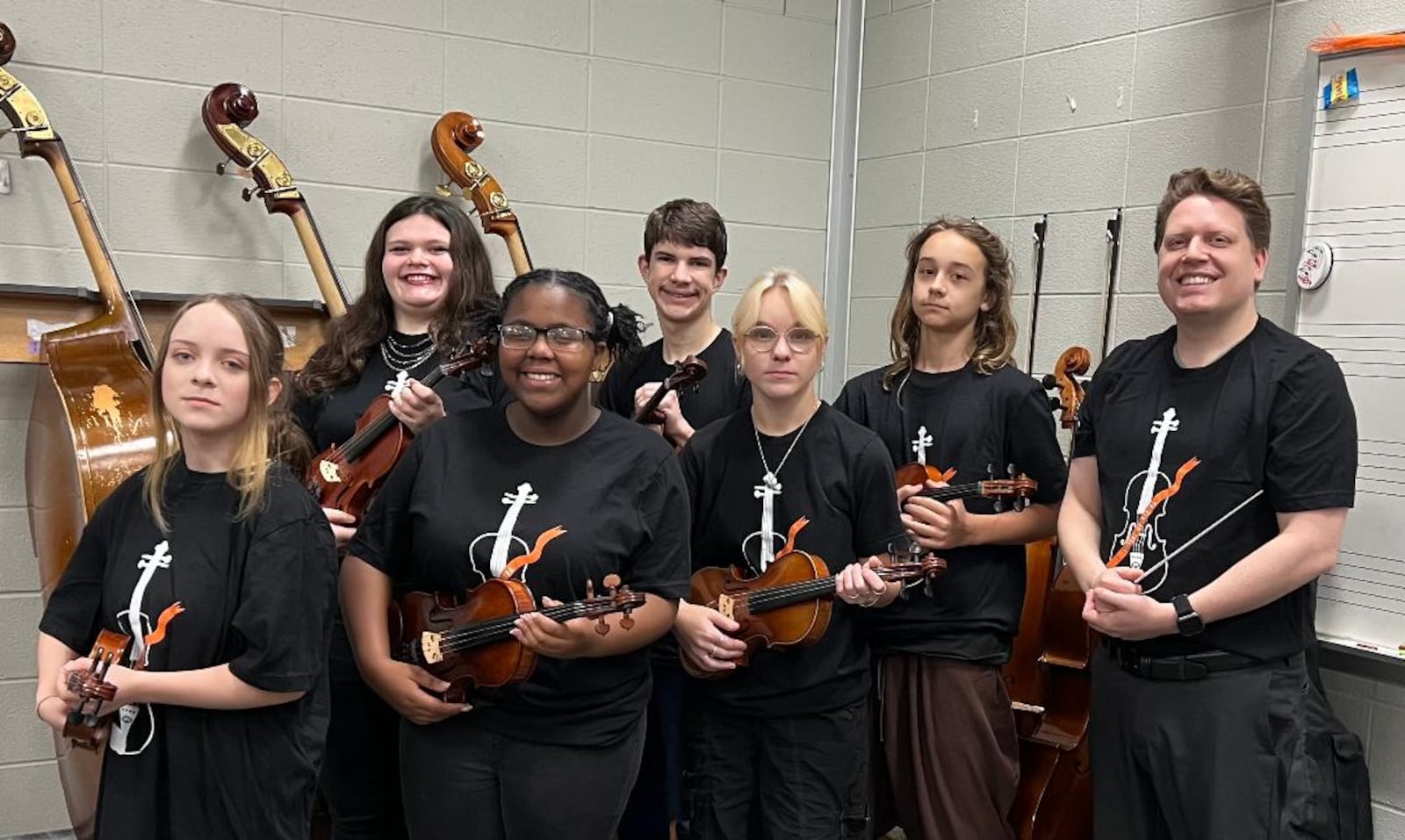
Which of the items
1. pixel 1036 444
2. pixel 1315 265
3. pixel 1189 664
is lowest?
pixel 1189 664

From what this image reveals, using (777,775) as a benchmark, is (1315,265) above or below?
above

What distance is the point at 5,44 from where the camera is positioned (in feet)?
8.65

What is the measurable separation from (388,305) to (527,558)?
2.91ft

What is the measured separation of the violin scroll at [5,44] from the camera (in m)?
2.63

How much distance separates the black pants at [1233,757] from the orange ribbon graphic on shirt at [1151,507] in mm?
205

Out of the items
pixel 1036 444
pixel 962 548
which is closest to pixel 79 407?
pixel 962 548

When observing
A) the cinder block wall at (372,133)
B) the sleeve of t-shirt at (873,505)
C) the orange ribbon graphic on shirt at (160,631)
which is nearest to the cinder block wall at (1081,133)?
Result: the cinder block wall at (372,133)

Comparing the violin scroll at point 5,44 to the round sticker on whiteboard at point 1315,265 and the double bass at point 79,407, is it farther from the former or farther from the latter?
the round sticker on whiteboard at point 1315,265

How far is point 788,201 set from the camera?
405 cm

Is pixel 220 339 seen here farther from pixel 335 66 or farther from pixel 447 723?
pixel 335 66

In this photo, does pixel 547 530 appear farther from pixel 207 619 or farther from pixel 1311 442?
pixel 1311 442

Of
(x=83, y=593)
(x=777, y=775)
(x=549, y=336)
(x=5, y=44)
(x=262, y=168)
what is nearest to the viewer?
(x=83, y=593)

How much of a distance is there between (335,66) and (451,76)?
334mm

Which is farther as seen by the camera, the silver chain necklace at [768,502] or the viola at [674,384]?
the viola at [674,384]
